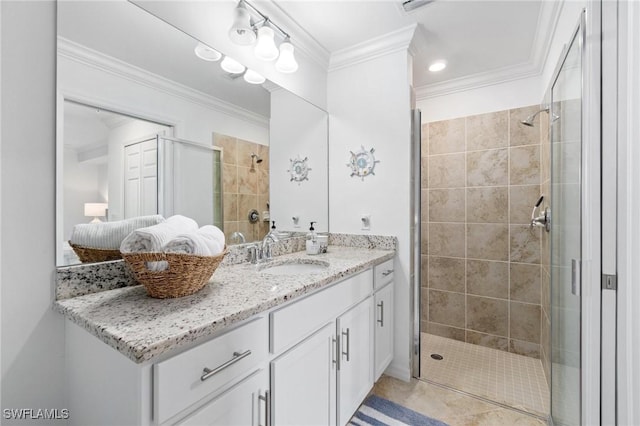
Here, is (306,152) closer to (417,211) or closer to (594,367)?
(417,211)

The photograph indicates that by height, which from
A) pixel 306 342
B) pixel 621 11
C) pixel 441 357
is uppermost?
pixel 621 11

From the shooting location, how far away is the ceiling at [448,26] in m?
1.65

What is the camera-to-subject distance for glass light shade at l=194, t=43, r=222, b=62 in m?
1.40

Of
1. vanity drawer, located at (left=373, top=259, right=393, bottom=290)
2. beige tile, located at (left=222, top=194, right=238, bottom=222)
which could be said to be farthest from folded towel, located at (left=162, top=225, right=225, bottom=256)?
vanity drawer, located at (left=373, top=259, right=393, bottom=290)

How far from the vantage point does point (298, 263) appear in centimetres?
174

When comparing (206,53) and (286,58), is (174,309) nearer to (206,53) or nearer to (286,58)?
(206,53)

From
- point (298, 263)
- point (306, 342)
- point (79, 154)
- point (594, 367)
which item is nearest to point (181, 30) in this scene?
point (79, 154)

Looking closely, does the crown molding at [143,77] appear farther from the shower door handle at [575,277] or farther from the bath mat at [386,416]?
the bath mat at [386,416]

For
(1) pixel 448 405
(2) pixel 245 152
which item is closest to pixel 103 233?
(2) pixel 245 152

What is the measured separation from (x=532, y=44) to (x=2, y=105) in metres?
2.84

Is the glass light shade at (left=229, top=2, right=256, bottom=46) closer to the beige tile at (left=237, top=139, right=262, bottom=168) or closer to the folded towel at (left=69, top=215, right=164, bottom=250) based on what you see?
the beige tile at (left=237, top=139, right=262, bottom=168)

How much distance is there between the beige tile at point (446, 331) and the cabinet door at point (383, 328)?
0.93 metres

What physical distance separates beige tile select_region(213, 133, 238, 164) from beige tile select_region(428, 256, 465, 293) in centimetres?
201

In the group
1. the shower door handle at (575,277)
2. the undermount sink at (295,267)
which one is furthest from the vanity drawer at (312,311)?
the shower door handle at (575,277)
